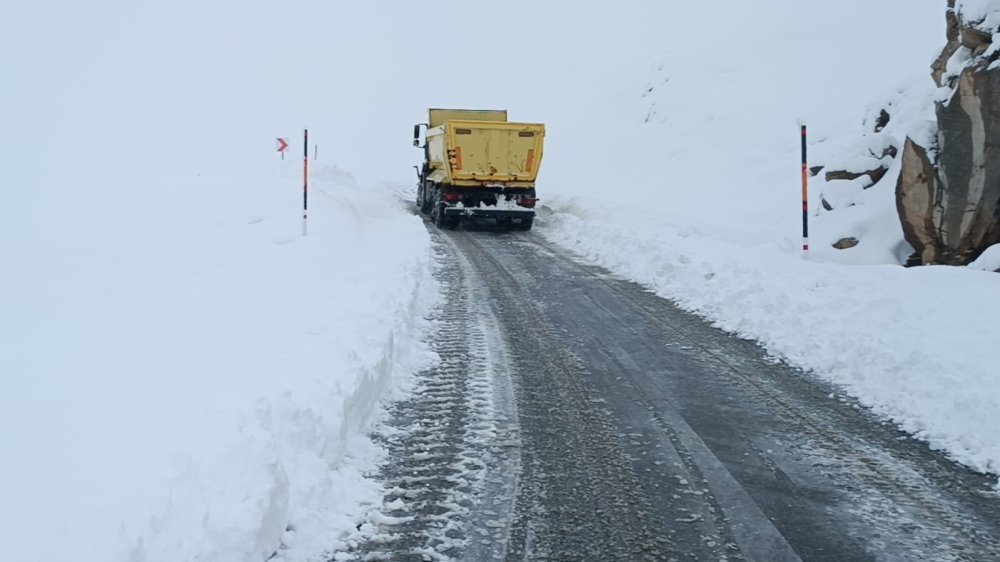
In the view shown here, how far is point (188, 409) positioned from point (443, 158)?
54.1 ft

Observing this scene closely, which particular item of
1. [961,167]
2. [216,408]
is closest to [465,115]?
[961,167]

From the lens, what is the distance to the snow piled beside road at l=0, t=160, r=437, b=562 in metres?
3.76

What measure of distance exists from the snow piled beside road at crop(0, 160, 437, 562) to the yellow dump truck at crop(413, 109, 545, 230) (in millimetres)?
6929

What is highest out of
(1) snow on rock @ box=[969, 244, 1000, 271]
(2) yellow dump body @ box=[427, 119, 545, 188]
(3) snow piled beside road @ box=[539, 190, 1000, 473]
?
(2) yellow dump body @ box=[427, 119, 545, 188]

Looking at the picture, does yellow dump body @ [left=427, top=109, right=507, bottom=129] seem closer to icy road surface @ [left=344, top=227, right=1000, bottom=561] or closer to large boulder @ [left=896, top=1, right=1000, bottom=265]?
large boulder @ [left=896, top=1, right=1000, bottom=265]

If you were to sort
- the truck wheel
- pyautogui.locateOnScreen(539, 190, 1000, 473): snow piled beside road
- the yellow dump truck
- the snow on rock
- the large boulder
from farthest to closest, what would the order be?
the truck wheel, the yellow dump truck, the large boulder, the snow on rock, pyautogui.locateOnScreen(539, 190, 1000, 473): snow piled beside road

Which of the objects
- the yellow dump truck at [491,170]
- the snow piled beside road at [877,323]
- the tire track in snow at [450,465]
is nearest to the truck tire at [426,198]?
the yellow dump truck at [491,170]

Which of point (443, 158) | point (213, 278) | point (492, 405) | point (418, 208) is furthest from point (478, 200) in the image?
point (492, 405)

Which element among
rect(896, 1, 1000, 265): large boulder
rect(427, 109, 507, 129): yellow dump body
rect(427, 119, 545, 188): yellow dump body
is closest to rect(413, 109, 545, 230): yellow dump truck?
rect(427, 119, 545, 188): yellow dump body

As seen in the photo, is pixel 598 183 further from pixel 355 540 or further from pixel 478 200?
pixel 355 540

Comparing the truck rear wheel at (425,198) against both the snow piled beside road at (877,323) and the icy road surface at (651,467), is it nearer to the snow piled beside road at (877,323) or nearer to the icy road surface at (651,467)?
the snow piled beside road at (877,323)

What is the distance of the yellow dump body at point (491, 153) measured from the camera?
20484mm

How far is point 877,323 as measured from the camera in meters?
7.59

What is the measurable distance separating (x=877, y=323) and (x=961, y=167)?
5528mm
